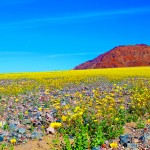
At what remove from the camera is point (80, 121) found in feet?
33.0

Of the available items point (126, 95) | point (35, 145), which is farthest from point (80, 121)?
point (126, 95)

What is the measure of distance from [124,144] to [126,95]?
8454mm

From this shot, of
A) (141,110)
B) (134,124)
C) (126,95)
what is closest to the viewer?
(134,124)

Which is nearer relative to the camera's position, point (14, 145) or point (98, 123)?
point (14, 145)

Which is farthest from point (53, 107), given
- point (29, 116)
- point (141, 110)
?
point (141, 110)

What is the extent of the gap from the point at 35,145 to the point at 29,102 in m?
6.60

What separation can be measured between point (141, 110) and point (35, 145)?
15.7 feet

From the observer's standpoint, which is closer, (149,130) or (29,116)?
(149,130)

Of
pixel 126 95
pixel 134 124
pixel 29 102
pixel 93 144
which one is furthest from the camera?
pixel 126 95

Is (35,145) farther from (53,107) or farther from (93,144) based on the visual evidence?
(53,107)

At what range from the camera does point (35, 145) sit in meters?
8.78

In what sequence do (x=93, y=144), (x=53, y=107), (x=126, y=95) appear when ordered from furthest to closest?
(x=126, y=95) → (x=53, y=107) → (x=93, y=144)

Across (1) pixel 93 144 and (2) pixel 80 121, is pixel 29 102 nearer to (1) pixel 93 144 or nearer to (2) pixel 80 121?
(2) pixel 80 121

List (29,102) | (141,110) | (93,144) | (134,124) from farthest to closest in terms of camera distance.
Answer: (29,102)
(141,110)
(134,124)
(93,144)
